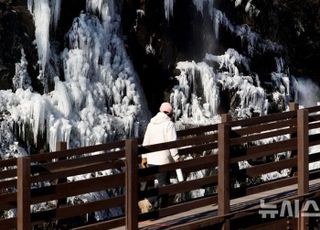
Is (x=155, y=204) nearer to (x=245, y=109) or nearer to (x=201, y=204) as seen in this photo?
(x=201, y=204)

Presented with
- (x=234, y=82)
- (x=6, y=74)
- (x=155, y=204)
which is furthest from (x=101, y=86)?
(x=155, y=204)

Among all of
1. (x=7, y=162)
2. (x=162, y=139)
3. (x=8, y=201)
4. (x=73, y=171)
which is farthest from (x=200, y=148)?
(x=8, y=201)

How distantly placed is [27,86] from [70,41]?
1.46m

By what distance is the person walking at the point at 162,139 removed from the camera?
9.41 metres

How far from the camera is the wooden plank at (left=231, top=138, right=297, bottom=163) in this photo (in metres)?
9.64

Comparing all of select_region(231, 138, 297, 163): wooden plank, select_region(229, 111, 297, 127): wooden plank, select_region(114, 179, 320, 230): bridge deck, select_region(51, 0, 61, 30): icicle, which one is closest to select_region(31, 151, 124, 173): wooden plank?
select_region(114, 179, 320, 230): bridge deck

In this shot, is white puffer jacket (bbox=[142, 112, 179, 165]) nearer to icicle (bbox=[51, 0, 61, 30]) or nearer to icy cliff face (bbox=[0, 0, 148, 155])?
icy cliff face (bbox=[0, 0, 148, 155])

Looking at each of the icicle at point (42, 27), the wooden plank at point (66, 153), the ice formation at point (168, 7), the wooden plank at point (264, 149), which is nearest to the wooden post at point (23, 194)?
the wooden plank at point (66, 153)

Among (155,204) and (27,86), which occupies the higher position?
(27,86)

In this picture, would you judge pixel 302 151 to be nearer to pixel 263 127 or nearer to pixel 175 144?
pixel 263 127

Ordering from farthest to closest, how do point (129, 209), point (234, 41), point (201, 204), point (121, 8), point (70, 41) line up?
point (234, 41) < point (121, 8) < point (70, 41) < point (201, 204) < point (129, 209)

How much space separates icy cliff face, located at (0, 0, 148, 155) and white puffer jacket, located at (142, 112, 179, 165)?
4.47 meters

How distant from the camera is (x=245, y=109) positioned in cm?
1748

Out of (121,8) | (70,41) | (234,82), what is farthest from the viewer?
(234,82)
